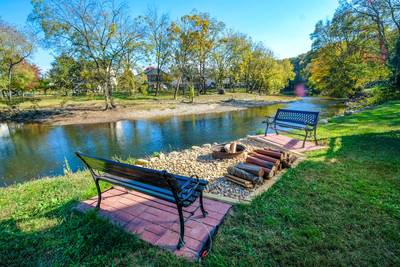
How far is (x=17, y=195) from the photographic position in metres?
3.76

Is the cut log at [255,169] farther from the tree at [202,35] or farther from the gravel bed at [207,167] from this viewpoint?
the tree at [202,35]

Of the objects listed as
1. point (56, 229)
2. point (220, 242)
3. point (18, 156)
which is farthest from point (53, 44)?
point (220, 242)

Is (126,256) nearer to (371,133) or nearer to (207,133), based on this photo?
(371,133)

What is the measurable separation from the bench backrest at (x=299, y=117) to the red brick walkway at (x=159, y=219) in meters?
4.75

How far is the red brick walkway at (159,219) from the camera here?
236 centimetres

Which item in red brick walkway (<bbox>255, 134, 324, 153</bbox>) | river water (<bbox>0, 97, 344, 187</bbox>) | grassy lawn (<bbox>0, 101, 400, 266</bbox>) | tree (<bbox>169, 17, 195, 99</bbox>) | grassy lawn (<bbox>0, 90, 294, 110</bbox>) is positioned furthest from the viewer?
tree (<bbox>169, 17, 195, 99</bbox>)

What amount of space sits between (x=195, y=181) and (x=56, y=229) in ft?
6.13

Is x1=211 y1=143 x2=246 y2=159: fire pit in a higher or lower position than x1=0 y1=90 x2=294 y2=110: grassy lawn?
lower

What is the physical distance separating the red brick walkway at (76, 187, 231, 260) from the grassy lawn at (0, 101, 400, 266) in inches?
5.1

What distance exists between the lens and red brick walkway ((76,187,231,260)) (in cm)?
236

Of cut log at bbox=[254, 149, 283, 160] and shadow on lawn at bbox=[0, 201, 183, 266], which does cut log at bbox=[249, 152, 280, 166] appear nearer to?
cut log at bbox=[254, 149, 283, 160]

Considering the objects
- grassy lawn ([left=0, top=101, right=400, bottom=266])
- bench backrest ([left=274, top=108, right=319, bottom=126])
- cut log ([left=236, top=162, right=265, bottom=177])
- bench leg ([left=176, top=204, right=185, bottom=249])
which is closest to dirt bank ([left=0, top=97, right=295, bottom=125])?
bench backrest ([left=274, top=108, right=319, bottom=126])

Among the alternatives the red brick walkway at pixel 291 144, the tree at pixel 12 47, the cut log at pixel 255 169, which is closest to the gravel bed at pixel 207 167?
the cut log at pixel 255 169

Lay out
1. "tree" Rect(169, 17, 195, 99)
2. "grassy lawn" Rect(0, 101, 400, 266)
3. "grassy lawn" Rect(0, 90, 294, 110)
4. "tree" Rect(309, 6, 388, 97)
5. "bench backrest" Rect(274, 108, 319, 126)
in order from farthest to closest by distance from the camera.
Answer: "tree" Rect(169, 17, 195, 99) < "grassy lawn" Rect(0, 90, 294, 110) < "tree" Rect(309, 6, 388, 97) < "bench backrest" Rect(274, 108, 319, 126) < "grassy lawn" Rect(0, 101, 400, 266)
